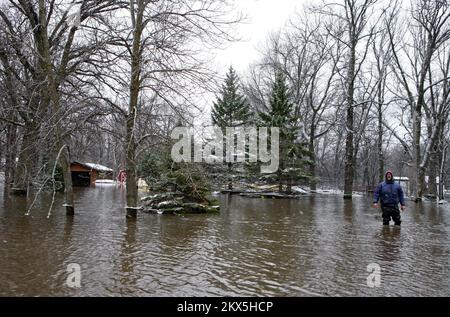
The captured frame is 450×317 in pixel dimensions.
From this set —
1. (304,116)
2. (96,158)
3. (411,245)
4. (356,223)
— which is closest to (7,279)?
(411,245)

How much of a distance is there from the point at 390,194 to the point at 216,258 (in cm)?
667

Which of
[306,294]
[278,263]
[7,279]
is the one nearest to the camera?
[306,294]

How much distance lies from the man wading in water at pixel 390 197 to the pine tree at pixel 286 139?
57.0ft

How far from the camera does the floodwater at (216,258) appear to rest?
18.1 feet

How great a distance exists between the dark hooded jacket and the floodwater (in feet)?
2.67

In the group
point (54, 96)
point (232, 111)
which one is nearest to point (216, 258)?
point (54, 96)

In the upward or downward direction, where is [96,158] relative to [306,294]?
upward

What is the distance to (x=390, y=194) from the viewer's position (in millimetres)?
11789

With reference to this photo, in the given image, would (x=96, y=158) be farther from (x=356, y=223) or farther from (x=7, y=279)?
(x=7, y=279)

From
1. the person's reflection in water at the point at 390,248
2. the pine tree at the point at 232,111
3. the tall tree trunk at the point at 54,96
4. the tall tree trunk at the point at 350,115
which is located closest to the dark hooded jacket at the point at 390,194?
the person's reflection in water at the point at 390,248

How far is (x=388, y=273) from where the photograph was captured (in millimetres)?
6473

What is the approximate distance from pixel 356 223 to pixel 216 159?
1957 cm

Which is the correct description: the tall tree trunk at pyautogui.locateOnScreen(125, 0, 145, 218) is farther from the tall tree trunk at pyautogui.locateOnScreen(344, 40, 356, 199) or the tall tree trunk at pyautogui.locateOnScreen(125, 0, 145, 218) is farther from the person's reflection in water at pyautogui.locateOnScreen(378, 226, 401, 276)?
the tall tree trunk at pyautogui.locateOnScreen(344, 40, 356, 199)

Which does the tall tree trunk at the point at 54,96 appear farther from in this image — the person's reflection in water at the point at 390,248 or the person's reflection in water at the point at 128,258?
the person's reflection in water at the point at 390,248
